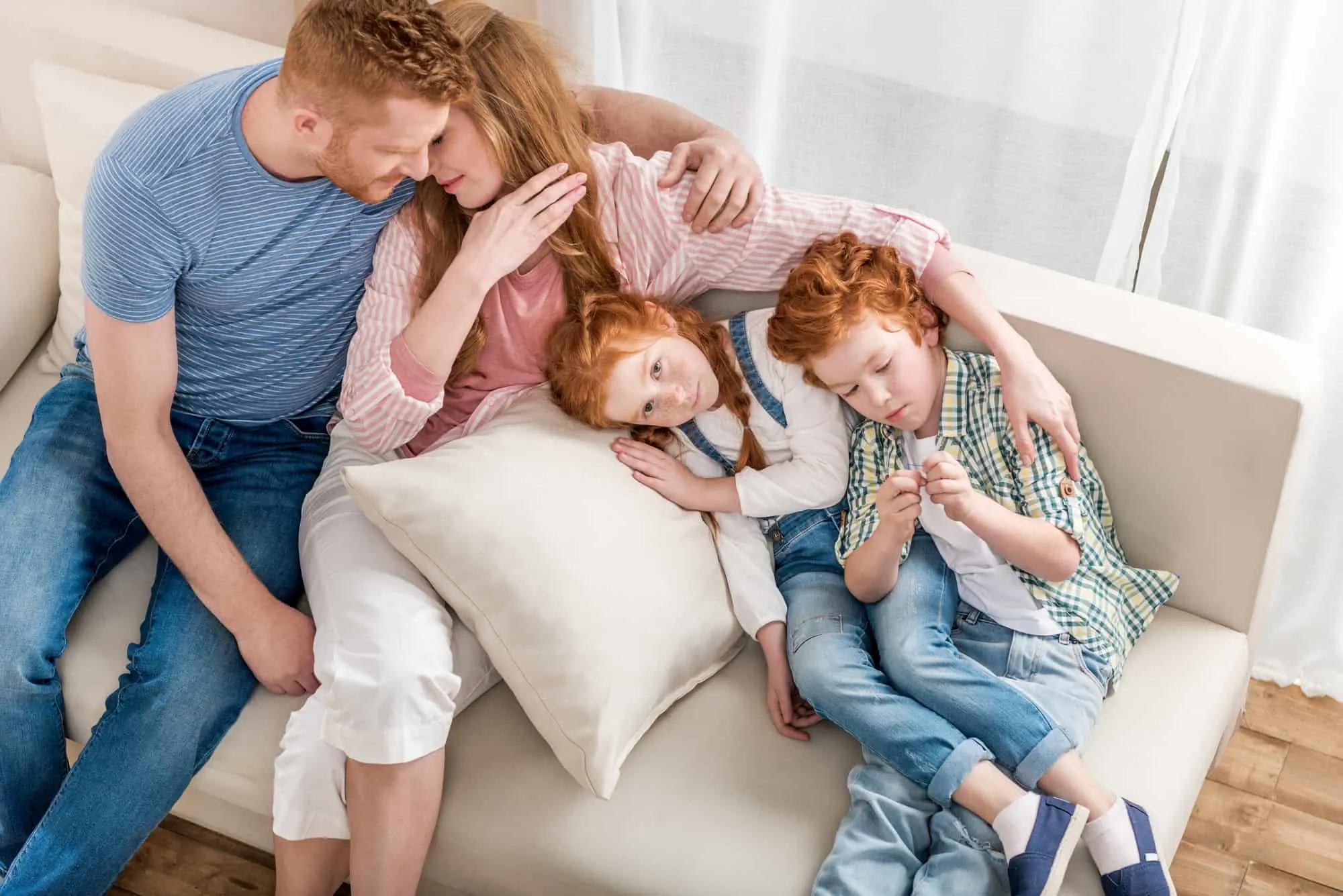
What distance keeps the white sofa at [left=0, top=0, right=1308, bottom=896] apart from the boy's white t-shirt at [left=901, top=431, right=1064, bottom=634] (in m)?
0.15

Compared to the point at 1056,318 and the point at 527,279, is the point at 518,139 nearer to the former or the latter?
the point at 527,279

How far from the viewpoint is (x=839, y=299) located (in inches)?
58.1

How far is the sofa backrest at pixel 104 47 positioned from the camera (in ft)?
6.31

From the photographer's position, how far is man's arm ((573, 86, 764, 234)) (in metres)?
1.56

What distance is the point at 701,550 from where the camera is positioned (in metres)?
1.56

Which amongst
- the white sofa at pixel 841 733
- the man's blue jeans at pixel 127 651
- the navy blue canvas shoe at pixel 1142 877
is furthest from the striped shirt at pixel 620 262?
the navy blue canvas shoe at pixel 1142 877

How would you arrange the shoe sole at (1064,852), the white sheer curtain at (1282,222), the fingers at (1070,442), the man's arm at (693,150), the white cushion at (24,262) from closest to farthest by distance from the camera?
the shoe sole at (1064,852), the fingers at (1070,442), the man's arm at (693,150), the white sheer curtain at (1282,222), the white cushion at (24,262)

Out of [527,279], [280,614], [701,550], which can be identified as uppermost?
[527,279]

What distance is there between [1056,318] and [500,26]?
75cm

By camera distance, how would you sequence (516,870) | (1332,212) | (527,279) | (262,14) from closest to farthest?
(516,870)
(527,279)
(1332,212)
(262,14)

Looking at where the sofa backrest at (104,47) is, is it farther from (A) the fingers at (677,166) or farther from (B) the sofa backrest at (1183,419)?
(B) the sofa backrest at (1183,419)

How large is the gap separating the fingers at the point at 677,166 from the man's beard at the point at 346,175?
0.33 metres

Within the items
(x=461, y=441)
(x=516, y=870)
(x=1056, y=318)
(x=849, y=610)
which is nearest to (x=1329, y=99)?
(x=1056, y=318)

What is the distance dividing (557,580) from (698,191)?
1.68ft
